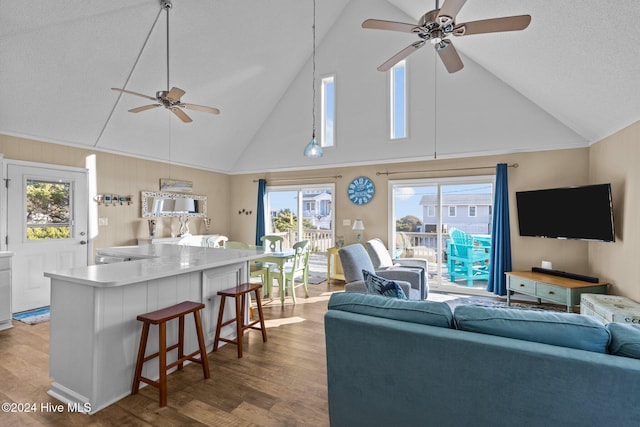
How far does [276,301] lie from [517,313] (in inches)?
145

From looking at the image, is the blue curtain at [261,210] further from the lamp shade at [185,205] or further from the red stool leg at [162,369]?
the red stool leg at [162,369]

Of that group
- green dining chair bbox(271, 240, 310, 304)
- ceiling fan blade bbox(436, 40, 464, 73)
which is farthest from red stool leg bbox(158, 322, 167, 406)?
ceiling fan blade bbox(436, 40, 464, 73)

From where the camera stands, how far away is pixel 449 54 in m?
2.74

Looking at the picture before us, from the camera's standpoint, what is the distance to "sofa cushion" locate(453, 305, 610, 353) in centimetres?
132

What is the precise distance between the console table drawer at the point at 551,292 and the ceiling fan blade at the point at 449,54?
307 centimetres

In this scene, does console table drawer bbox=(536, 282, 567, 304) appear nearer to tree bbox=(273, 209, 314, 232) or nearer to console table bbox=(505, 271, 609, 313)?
console table bbox=(505, 271, 609, 313)

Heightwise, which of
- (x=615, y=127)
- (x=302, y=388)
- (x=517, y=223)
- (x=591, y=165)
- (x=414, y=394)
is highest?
(x=615, y=127)

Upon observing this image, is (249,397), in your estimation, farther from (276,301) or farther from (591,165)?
(591,165)

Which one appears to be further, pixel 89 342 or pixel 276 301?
pixel 276 301

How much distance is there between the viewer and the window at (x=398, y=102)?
5609 millimetres

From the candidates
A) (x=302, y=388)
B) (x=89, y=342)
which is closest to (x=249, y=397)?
(x=302, y=388)

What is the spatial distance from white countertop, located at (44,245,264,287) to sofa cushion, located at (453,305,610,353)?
6.83 feet

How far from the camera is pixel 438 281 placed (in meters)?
5.46

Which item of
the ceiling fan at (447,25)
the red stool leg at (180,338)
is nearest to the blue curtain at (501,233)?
the ceiling fan at (447,25)
